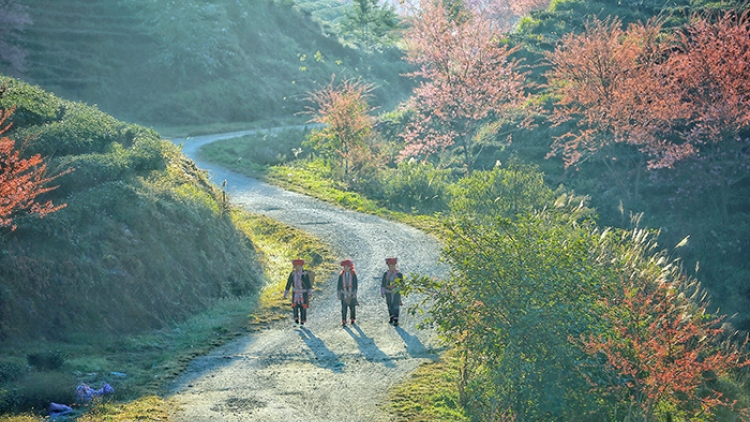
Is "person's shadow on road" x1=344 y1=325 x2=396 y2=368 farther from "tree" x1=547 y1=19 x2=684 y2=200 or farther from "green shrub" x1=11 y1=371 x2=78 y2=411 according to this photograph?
"tree" x1=547 y1=19 x2=684 y2=200

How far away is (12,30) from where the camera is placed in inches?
1695

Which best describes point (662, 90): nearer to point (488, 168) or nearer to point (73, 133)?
point (488, 168)

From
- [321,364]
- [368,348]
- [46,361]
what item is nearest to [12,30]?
[46,361]

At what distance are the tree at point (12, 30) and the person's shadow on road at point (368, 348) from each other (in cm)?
3414

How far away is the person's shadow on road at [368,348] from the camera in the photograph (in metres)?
13.8

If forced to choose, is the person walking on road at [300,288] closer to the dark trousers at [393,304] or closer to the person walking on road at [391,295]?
the person walking on road at [391,295]

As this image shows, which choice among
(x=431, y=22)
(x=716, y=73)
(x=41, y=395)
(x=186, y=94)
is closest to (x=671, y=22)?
(x=716, y=73)

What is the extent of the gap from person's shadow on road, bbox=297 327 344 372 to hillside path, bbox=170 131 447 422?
19 millimetres

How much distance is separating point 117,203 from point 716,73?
22976 mm

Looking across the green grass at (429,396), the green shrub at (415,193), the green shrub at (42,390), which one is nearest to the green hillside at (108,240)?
the green shrub at (42,390)

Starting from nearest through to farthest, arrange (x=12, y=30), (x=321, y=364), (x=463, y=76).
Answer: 1. (x=321, y=364)
2. (x=463, y=76)
3. (x=12, y=30)

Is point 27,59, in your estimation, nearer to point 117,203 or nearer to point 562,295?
point 117,203

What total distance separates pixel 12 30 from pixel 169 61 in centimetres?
989

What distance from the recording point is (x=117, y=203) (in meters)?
16.8
